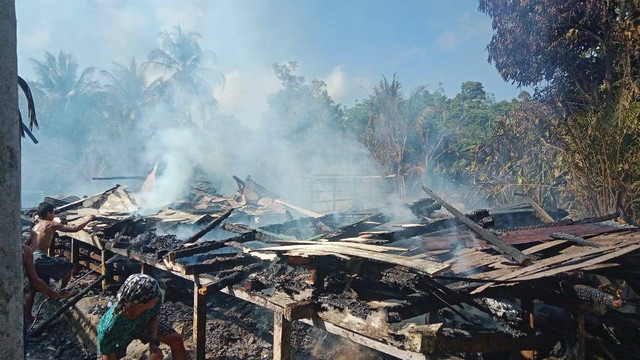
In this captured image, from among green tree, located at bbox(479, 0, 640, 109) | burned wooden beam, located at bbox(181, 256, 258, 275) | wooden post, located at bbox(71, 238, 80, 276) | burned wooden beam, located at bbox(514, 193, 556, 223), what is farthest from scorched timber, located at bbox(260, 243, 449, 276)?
green tree, located at bbox(479, 0, 640, 109)

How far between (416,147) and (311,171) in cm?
569

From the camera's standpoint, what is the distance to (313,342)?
6.41 meters

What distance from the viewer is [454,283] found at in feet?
13.7

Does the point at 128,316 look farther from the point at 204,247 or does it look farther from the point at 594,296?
the point at 594,296

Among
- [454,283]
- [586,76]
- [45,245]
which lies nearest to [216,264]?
[454,283]

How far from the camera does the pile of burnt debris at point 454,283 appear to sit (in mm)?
3660

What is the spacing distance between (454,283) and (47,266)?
7532 mm

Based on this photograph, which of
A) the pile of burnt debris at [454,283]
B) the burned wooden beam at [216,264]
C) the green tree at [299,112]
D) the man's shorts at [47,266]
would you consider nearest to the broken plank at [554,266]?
the pile of burnt debris at [454,283]

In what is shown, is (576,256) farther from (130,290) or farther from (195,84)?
(195,84)

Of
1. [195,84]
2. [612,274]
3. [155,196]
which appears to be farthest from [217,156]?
[612,274]

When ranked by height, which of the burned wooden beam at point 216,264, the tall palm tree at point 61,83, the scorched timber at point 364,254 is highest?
the tall palm tree at point 61,83

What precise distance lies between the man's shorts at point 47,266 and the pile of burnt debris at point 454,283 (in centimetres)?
243

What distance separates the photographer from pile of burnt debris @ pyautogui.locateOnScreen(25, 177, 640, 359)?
3660 millimetres

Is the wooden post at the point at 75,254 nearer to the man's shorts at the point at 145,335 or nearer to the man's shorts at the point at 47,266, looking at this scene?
the man's shorts at the point at 47,266
